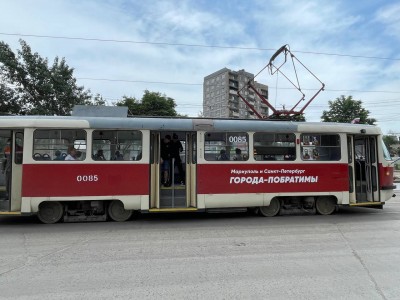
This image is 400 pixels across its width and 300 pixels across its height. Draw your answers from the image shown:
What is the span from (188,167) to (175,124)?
1184 mm

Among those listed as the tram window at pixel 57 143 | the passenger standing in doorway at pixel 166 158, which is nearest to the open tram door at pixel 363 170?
the passenger standing in doorway at pixel 166 158

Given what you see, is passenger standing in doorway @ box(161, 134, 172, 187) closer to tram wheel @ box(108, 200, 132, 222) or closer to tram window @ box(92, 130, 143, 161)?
tram window @ box(92, 130, 143, 161)

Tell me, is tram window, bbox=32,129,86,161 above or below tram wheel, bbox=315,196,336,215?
above

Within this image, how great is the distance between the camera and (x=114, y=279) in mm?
4559

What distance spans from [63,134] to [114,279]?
16.0 ft

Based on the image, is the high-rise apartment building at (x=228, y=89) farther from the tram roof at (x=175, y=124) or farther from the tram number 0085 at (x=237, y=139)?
the tram number 0085 at (x=237, y=139)

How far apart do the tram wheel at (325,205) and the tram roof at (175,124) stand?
1.95 m

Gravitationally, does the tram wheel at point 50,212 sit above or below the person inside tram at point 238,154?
below

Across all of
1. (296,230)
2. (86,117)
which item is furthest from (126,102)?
(296,230)

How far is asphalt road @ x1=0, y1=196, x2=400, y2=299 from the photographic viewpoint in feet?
13.7

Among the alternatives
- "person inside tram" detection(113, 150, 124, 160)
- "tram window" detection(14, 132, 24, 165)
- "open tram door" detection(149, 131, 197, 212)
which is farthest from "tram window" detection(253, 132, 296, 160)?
"tram window" detection(14, 132, 24, 165)

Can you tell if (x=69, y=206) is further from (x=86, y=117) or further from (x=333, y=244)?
(x=333, y=244)

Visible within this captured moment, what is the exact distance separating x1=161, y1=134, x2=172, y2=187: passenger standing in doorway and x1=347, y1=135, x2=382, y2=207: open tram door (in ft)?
16.9

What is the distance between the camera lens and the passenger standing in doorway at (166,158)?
9094mm
